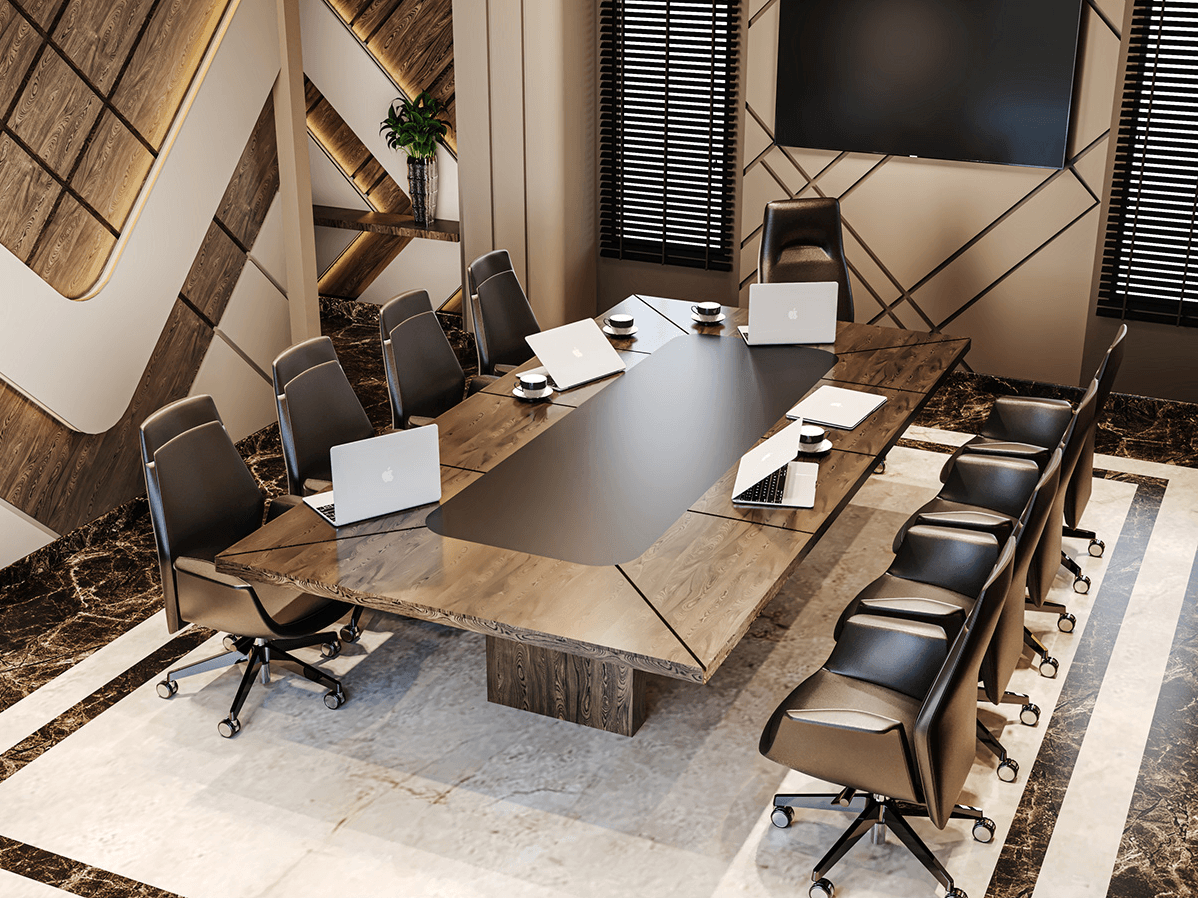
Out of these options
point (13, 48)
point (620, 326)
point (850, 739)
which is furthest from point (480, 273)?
point (850, 739)

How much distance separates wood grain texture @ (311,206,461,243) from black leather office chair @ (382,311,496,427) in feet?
7.58

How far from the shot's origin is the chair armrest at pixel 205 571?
3918 mm

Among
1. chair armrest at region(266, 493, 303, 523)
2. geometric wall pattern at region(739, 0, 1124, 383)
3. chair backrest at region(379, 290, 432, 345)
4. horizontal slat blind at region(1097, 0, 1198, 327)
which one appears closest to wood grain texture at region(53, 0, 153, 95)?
chair backrest at region(379, 290, 432, 345)

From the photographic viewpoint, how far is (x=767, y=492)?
13.1ft

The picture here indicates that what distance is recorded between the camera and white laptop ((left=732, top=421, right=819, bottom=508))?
392 cm

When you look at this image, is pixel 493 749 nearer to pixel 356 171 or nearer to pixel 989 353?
pixel 989 353

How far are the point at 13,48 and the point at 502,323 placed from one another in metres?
2.32

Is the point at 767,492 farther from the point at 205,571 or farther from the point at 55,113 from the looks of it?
the point at 55,113

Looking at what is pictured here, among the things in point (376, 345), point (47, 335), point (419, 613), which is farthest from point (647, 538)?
point (376, 345)

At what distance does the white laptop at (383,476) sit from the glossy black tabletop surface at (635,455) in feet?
0.36

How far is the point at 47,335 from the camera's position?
5020 millimetres

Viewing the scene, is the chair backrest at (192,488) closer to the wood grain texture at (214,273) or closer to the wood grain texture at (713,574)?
the wood grain texture at (713,574)

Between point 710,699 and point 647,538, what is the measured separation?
0.81 metres

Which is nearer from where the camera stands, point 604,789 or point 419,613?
point 419,613
